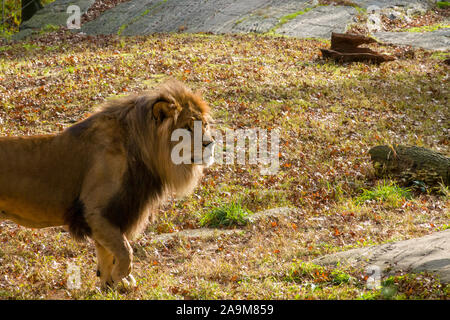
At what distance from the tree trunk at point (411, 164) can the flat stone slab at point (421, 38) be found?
38.4 ft

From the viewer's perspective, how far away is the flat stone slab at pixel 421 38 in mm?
20406

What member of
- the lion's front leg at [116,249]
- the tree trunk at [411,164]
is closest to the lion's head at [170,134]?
the lion's front leg at [116,249]

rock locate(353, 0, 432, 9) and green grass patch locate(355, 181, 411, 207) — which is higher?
rock locate(353, 0, 432, 9)

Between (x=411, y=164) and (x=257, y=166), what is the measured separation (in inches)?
115

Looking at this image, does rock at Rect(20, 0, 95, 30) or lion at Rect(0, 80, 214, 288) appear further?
rock at Rect(20, 0, 95, 30)

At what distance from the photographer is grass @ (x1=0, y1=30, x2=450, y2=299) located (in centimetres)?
605

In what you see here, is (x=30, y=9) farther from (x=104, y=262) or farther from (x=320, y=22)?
(x=104, y=262)

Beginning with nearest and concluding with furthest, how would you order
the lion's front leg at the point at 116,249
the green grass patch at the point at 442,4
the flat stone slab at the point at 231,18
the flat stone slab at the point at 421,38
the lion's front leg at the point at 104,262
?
the lion's front leg at the point at 116,249, the lion's front leg at the point at 104,262, the flat stone slab at the point at 421,38, the flat stone slab at the point at 231,18, the green grass patch at the point at 442,4

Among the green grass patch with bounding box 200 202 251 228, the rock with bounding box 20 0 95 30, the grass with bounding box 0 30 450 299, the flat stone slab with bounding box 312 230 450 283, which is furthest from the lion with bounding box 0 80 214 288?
the rock with bounding box 20 0 95 30

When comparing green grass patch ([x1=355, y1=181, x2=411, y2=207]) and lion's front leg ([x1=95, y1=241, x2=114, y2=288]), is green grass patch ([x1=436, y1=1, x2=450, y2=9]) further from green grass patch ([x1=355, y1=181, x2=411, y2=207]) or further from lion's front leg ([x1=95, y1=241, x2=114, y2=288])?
Answer: lion's front leg ([x1=95, y1=241, x2=114, y2=288])

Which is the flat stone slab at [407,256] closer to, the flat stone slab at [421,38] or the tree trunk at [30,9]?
the flat stone slab at [421,38]

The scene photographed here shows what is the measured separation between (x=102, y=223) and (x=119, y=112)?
1234mm
